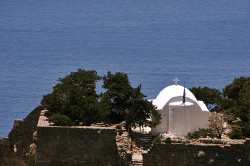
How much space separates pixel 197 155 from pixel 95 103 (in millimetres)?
12659

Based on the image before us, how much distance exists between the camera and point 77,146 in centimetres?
4497

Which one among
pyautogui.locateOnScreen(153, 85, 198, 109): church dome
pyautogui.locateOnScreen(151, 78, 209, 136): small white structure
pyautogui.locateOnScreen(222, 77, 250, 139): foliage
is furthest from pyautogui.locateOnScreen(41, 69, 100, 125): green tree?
pyautogui.locateOnScreen(222, 77, 250, 139): foliage

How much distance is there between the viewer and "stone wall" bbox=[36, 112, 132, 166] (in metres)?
44.7

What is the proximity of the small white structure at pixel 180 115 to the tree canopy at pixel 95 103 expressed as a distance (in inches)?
60.8

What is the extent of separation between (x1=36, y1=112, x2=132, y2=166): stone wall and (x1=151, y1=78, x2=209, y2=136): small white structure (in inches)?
539

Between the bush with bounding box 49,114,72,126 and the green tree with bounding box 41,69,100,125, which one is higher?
the green tree with bounding box 41,69,100,125

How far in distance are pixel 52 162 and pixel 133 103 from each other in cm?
1244

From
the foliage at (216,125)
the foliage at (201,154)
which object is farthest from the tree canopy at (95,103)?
the foliage at (201,154)

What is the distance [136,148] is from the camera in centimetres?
5209

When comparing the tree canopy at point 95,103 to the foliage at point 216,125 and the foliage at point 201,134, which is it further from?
the foliage at point 216,125

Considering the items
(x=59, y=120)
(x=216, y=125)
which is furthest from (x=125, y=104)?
(x=59, y=120)

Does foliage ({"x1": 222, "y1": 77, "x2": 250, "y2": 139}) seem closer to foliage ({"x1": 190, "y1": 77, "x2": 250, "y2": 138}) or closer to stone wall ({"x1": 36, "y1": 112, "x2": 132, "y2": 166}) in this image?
foliage ({"x1": 190, "y1": 77, "x2": 250, "y2": 138})

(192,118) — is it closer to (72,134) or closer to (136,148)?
(136,148)

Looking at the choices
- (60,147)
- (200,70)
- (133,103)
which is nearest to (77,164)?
(60,147)
